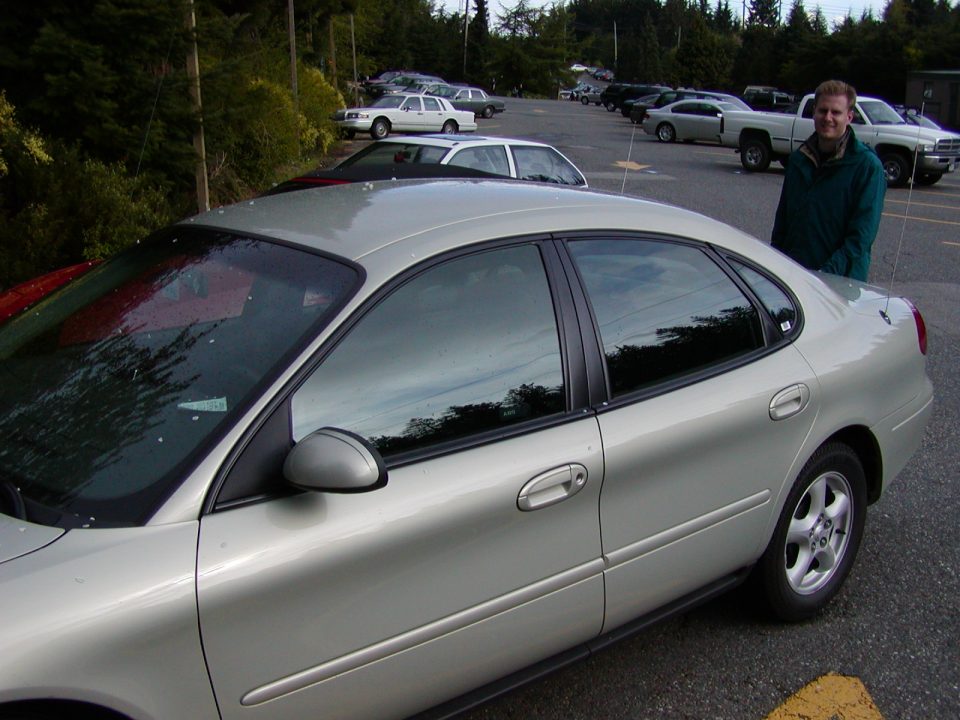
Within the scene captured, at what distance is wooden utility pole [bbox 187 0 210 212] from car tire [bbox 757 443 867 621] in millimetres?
7852

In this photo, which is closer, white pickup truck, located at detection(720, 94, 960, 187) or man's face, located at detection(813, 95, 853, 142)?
man's face, located at detection(813, 95, 853, 142)

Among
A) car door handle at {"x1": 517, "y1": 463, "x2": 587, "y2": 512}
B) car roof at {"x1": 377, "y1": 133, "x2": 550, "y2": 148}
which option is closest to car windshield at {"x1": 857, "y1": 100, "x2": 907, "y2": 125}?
car roof at {"x1": 377, "y1": 133, "x2": 550, "y2": 148}

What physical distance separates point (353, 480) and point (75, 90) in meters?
8.22

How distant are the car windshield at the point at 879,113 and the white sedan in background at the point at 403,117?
1521 cm

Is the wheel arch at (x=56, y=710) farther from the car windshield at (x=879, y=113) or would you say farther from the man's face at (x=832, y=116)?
the car windshield at (x=879, y=113)

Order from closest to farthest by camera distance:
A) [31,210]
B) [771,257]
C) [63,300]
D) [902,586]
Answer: [63,300], [771,257], [902,586], [31,210]

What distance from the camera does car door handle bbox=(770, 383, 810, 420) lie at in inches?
123

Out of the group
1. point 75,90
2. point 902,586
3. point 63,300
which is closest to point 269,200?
point 63,300

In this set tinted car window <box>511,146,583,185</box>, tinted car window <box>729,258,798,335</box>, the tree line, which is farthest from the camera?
tinted car window <box>511,146,583,185</box>

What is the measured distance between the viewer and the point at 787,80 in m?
57.9

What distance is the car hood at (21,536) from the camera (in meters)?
1.91

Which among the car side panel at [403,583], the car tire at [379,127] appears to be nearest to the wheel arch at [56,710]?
the car side panel at [403,583]

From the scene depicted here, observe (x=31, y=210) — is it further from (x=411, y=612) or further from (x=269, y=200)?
(x=411, y=612)

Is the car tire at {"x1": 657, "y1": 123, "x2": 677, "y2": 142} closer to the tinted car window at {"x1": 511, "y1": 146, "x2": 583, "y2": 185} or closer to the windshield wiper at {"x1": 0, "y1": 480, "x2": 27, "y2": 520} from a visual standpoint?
the tinted car window at {"x1": 511, "y1": 146, "x2": 583, "y2": 185}
